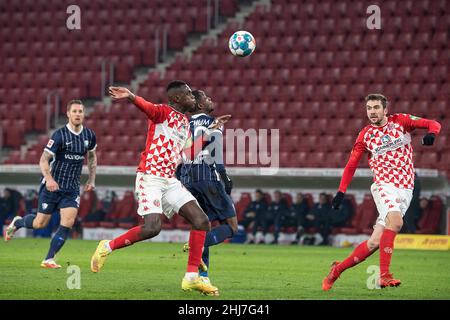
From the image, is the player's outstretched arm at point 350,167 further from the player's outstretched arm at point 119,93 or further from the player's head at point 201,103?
the player's outstretched arm at point 119,93

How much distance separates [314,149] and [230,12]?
7018mm

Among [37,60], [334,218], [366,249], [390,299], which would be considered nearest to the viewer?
[390,299]

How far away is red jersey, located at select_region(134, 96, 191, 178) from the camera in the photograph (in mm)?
9633

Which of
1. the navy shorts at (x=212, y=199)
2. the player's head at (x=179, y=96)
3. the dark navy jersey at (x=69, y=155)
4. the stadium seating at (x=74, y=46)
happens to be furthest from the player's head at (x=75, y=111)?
the stadium seating at (x=74, y=46)

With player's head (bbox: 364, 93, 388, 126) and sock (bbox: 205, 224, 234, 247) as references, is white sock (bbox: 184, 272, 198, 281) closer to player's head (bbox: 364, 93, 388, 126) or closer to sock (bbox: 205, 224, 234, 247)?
sock (bbox: 205, 224, 234, 247)

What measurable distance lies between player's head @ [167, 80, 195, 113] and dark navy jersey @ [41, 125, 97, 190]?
424 cm

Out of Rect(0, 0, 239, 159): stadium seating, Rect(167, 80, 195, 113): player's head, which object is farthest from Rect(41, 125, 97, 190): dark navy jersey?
Rect(0, 0, 239, 159): stadium seating

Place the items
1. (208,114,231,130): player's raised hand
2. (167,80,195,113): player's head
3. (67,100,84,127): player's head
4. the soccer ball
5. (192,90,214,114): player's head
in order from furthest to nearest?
1. the soccer ball
2. (67,100,84,127): player's head
3. (192,90,214,114): player's head
4. (208,114,231,130): player's raised hand
5. (167,80,195,113): player's head

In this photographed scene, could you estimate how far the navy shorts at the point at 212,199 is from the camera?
38.0ft

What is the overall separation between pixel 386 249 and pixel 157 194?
2.65 m

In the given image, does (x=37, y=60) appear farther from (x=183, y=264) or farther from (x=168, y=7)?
(x=183, y=264)

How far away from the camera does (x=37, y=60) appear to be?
96.5 feet

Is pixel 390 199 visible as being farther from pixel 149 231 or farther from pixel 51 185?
pixel 51 185
